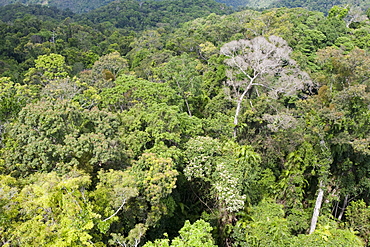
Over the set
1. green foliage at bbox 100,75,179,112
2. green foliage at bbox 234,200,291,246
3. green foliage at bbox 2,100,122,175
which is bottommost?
green foliage at bbox 234,200,291,246

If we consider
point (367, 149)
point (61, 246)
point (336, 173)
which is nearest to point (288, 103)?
point (336, 173)

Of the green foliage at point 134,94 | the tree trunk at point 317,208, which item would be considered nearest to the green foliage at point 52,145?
the green foliage at point 134,94

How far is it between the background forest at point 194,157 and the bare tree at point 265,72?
0.33ft

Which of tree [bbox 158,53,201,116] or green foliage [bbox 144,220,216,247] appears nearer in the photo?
green foliage [bbox 144,220,216,247]

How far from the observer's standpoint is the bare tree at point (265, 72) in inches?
781

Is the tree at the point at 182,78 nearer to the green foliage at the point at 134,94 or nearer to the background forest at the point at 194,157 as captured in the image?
the background forest at the point at 194,157

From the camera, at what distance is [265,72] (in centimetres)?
2016

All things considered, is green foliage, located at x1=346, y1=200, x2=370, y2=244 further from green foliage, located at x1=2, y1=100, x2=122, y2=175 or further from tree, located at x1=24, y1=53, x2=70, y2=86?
tree, located at x1=24, y1=53, x2=70, y2=86

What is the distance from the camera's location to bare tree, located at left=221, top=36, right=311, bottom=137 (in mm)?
19828

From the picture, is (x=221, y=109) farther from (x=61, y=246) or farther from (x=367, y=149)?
(x=61, y=246)

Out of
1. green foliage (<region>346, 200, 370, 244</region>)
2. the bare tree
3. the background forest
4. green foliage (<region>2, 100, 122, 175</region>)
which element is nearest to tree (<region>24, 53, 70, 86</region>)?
the background forest

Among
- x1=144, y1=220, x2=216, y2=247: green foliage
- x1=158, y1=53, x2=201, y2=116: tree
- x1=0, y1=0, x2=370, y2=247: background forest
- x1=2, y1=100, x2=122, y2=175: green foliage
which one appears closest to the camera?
x1=144, y1=220, x2=216, y2=247: green foliage

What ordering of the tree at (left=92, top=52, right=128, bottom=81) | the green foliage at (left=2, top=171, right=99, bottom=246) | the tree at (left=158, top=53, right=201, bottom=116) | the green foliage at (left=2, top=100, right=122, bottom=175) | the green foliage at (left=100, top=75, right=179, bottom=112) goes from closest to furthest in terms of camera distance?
the green foliage at (left=2, top=171, right=99, bottom=246) < the green foliage at (left=2, top=100, right=122, bottom=175) < the green foliage at (left=100, top=75, right=179, bottom=112) < the tree at (left=158, top=53, right=201, bottom=116) < the tree at (left=92, top=52, right=128, bottom=81)

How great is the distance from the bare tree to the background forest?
10 cm
